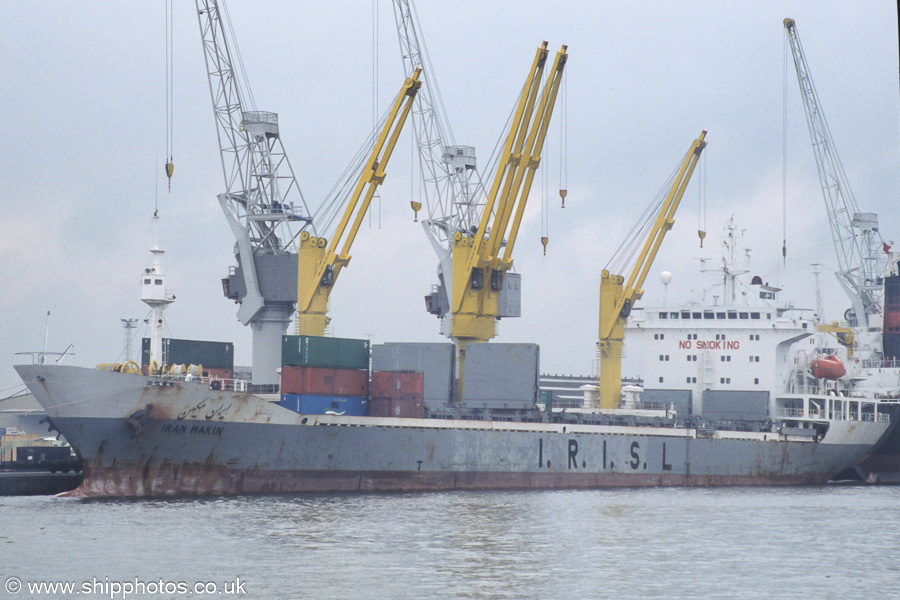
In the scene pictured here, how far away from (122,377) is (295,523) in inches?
400

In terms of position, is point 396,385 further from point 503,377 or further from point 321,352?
point 503,377

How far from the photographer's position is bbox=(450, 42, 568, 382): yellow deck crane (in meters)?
56.6

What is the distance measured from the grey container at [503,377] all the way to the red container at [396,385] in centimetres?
441

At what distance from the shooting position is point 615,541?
33.4 metres

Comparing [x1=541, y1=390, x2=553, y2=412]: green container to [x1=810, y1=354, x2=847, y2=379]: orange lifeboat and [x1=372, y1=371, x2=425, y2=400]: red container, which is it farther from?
[x1=810, y1=354, x2=847, y2=379]: orange lifeboat

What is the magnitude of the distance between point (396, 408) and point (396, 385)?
3.25ft

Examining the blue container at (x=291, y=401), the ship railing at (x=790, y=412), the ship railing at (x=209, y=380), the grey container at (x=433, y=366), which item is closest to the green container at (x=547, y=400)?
the grey container at (x=433, y=366)

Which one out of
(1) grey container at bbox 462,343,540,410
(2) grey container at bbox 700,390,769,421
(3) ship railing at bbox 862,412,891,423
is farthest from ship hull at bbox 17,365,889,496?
(3) ship railing at bbox 862,412,891,423

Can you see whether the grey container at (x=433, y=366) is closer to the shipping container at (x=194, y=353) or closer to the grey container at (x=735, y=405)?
the shipping container at (x=194, y=353)

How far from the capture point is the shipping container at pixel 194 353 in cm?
4759

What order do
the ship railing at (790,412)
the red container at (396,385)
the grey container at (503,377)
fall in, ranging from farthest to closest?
the ship railing at (790,412), the grey container at (503,377), the red container at (396,385)

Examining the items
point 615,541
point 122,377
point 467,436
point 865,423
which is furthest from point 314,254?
point 865,423

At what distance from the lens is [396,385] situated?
46469mm

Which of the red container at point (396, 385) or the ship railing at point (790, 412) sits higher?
the red container at point (396, 385)
